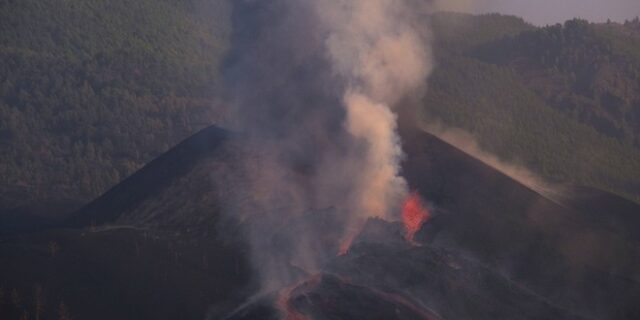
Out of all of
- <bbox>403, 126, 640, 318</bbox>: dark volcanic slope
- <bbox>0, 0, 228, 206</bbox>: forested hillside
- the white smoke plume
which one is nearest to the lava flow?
<bbox>403, 126, 640, 318</bbox>: dark volcanic slope

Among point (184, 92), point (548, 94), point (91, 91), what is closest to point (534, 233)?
point (548, 94)

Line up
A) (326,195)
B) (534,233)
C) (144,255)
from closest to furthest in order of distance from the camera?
1. (144,255)
2. (534,233)
3. (326,195)


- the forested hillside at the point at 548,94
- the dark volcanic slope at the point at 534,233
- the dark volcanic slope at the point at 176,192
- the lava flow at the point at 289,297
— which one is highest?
the forested hillside at the point at 548,94

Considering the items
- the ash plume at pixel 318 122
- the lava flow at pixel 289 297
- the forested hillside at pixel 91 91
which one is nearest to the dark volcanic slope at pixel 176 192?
the ash plume at pixel 318 122

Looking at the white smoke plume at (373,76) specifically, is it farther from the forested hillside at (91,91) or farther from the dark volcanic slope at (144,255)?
the forested hillside at (91,91)

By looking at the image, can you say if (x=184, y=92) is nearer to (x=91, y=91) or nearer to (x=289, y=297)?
(x=91, y=91)

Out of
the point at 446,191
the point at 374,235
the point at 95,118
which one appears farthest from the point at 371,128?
the point at 95,118

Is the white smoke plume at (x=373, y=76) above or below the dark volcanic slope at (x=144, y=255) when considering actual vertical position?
above
